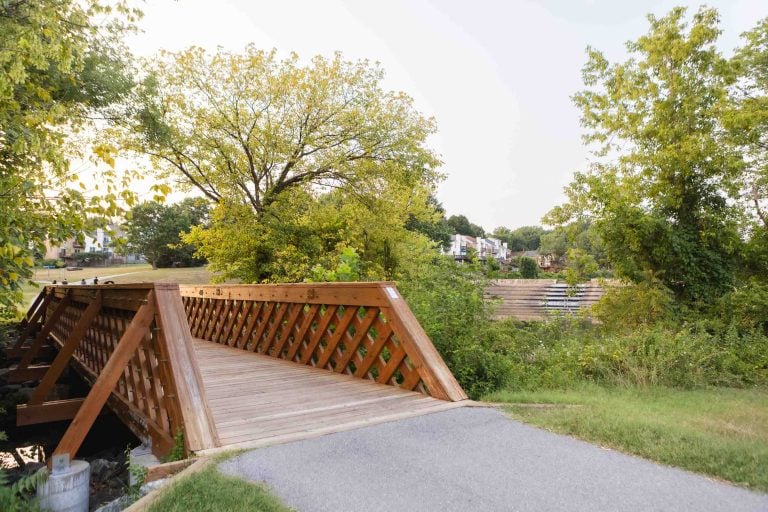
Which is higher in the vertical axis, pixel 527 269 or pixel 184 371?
pixel 527 269

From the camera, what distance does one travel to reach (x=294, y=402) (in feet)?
13.8

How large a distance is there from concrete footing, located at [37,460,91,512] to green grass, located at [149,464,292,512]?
116 centimetres

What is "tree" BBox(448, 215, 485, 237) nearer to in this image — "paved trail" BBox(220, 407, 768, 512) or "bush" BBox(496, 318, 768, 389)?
"bush" BBox(496, 318, 768, 389)

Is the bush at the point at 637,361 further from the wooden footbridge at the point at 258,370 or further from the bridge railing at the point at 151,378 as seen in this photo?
the bridge railing at the point at 151,378

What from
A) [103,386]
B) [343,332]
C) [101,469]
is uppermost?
[343,332]

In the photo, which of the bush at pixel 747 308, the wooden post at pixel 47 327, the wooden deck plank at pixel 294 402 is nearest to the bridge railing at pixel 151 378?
the wooden deck plank at pixel 294 402

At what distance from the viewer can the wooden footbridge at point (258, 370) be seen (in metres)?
3.44

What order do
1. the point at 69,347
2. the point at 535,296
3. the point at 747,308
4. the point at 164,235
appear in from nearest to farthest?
1. the point at 69,347
2. the point at 747,308
3. the point at 535,296
4. the point at 164,235

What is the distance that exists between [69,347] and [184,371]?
339 centimetres

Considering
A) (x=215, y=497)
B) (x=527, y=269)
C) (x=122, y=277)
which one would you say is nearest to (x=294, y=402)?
(x=215, y=497)

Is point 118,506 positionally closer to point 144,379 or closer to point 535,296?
point 144,379

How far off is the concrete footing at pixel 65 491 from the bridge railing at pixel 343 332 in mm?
2562

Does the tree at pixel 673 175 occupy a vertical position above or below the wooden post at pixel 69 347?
above

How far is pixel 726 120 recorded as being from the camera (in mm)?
9039
